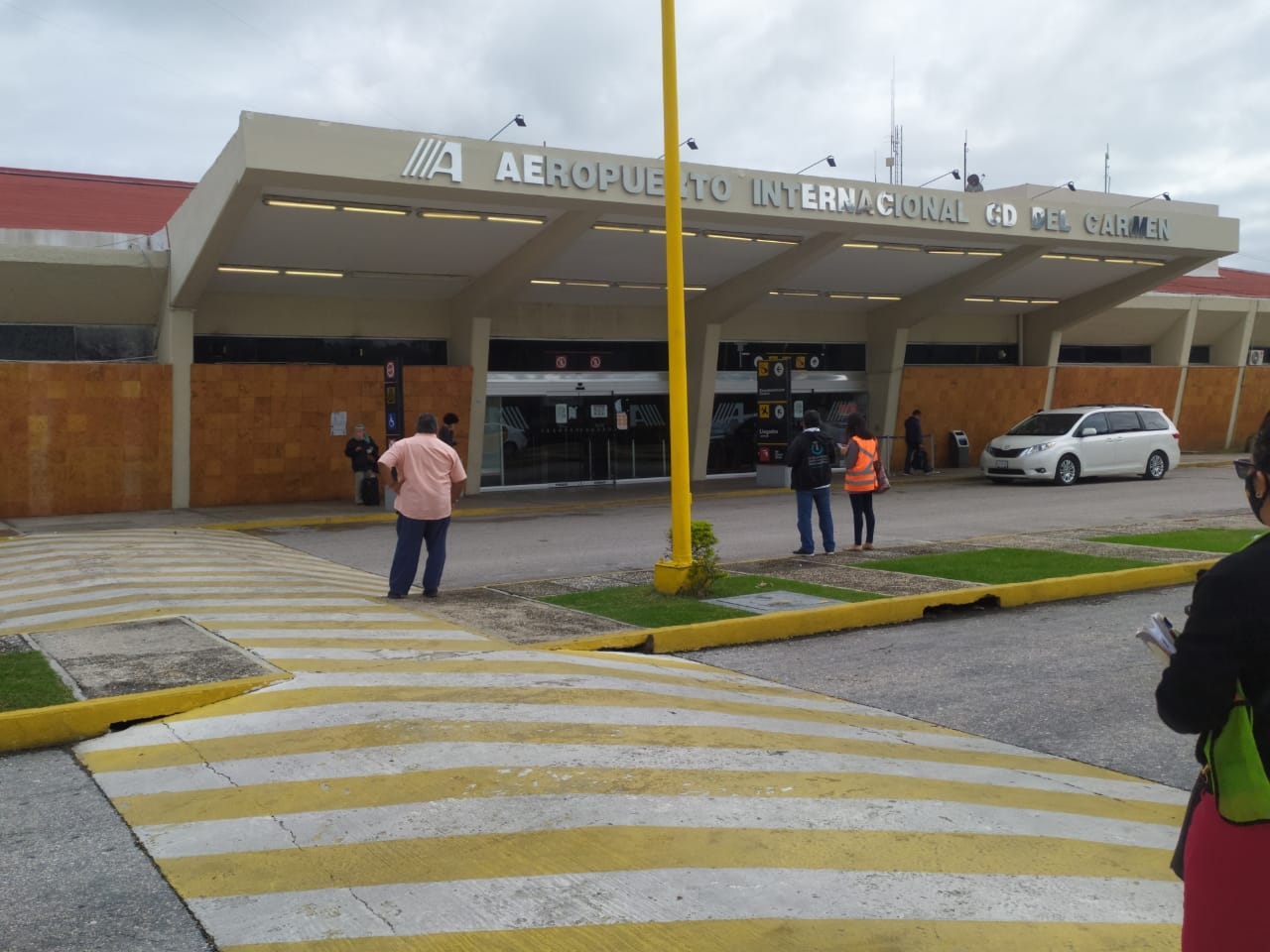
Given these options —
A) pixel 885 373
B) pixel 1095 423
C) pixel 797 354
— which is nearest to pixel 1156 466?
pixel 1095 423

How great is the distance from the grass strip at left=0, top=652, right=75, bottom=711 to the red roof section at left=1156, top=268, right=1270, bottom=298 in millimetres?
35687

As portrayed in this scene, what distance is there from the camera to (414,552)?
11.4 m

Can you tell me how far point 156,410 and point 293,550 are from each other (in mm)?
6941

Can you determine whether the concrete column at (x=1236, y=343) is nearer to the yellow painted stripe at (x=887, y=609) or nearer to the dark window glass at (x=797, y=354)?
the dark window glass at (x=797, y=354)

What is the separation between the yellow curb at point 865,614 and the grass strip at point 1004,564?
0.91 feet

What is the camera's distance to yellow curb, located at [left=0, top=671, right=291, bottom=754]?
21.4ft

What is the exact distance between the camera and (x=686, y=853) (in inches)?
180

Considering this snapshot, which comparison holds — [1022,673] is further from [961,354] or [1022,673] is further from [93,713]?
[961,354]

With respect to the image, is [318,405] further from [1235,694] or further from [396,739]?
[1235,694]

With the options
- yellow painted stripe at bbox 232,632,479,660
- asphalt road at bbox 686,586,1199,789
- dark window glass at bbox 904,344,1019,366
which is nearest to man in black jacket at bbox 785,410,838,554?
asphalt road at bbox 686,586,1199,789

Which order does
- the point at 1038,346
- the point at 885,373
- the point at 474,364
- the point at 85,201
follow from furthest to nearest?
1. the point at 1038,346
2. the point at 885,373
3. the point at 85,201
4. the point at 474,364

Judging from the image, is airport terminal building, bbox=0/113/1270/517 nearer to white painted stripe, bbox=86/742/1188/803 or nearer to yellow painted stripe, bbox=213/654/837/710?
yellow painted stripe, bbox=213/654/837/710

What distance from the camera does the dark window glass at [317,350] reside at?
22.9m

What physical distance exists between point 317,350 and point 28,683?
56.9 ft
